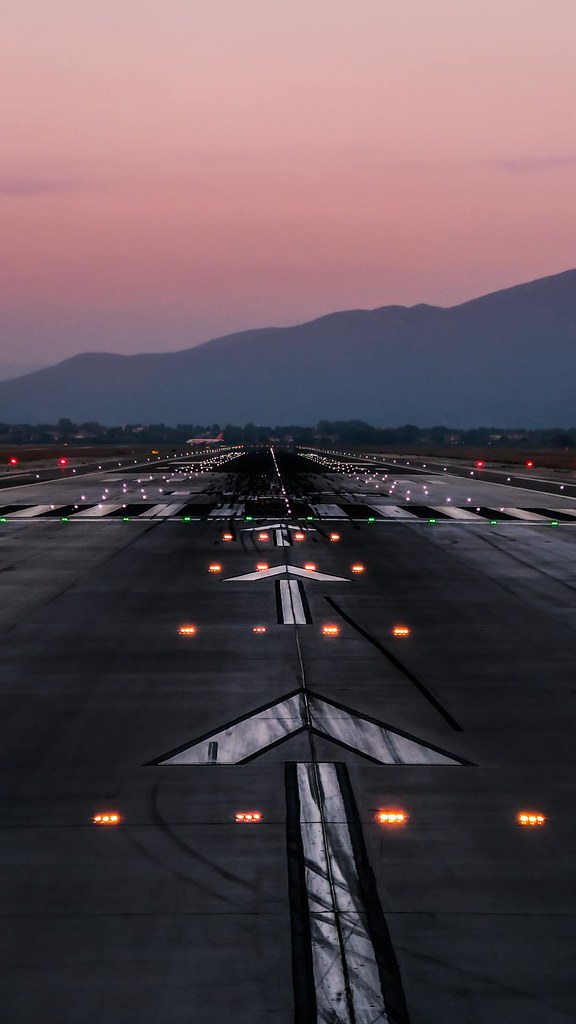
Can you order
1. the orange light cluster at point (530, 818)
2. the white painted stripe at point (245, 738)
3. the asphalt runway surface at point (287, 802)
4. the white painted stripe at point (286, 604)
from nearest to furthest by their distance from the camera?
the asphalt runway surface at point (287, 802)
the orange light cluster at point (530, 818)
the white painted stripe at point (245, 738)
the white painted stripe at point (286, 604)

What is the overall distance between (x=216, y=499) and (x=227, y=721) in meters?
36.7

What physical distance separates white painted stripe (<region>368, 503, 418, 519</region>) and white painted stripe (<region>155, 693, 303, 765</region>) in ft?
89.8

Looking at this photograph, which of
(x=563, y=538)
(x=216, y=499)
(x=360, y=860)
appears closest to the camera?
(x=360, y=860)

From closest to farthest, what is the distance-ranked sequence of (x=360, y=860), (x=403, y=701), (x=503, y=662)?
(x=360, y=860) → (x=403, y=701) → (x=503, y=662)

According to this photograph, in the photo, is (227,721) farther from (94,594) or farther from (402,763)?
(94,594)

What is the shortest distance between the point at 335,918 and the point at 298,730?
13.9 ft

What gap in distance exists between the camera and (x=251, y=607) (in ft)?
62.8

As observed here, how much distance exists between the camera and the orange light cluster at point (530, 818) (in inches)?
344

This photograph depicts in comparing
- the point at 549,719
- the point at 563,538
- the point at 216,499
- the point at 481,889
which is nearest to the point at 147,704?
the point at 549,719

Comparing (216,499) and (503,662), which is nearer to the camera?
(503,662)

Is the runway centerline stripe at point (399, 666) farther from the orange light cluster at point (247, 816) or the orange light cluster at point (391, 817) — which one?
the orange light cluster at point (247, 816)

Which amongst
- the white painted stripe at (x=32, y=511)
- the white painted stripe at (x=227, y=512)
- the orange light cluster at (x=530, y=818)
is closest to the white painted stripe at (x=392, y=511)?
the white painted stripe at (x=227, y=512)

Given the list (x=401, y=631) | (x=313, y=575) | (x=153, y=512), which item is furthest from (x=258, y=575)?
(x=153, y=512)

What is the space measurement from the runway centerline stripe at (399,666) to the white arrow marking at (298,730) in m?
0.87
